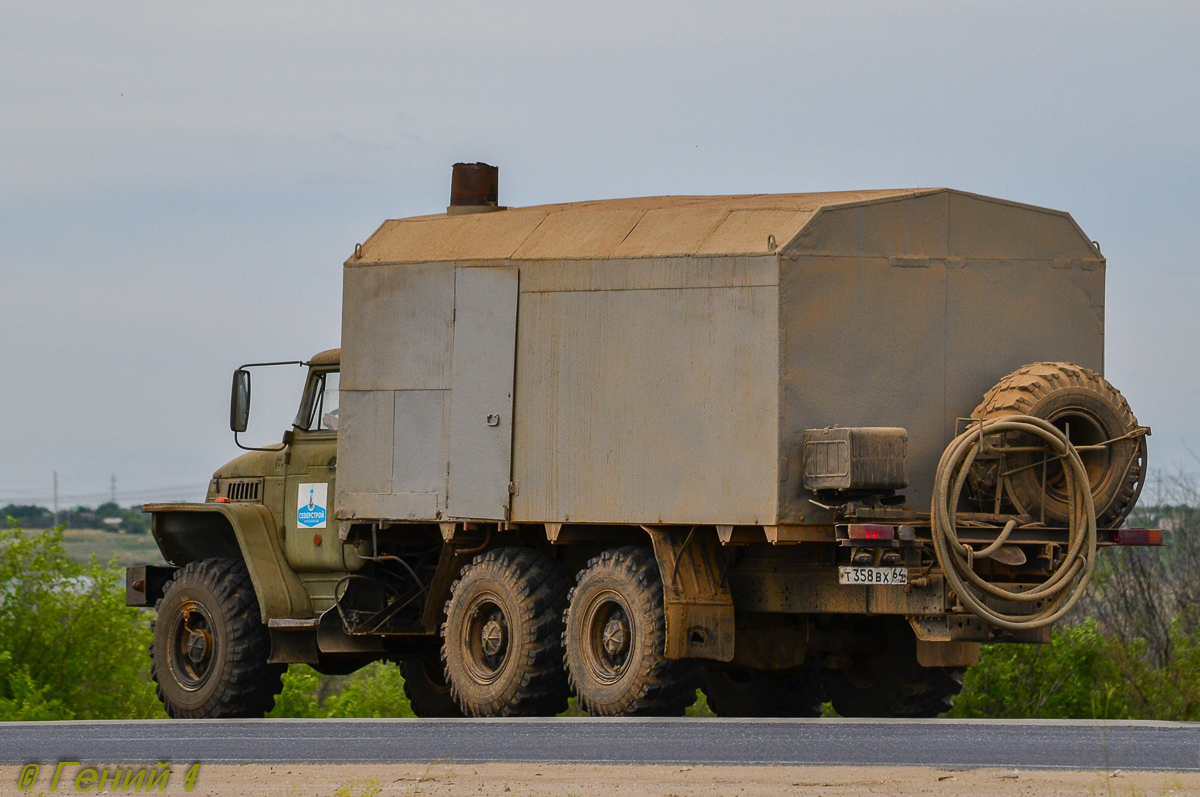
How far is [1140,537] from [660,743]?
16.6 feet

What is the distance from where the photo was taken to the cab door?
716 inches

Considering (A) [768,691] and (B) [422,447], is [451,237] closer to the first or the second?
(B) [422,447]

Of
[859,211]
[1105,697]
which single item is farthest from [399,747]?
[1105,697]

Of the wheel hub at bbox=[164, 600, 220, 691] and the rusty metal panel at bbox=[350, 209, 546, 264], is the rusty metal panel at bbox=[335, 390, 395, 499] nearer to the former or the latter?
the rusty metal panel at bbox=[350, 209, 546, 264]

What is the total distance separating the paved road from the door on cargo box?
87.9 inches

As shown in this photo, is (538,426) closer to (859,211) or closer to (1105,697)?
(859,211)

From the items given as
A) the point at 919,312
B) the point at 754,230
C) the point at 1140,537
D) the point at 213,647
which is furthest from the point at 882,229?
the point at 213,647

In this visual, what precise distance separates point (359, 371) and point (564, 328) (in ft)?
8.09

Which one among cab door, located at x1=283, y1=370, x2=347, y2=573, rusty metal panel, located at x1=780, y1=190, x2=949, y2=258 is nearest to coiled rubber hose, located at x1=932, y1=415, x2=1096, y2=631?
rusty metal panel, located at x1=780, y1=190, x2=949, y2=258

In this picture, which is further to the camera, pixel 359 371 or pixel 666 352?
pixel 359 371

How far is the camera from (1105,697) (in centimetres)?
2098

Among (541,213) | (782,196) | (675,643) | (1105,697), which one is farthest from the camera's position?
(1105,697)

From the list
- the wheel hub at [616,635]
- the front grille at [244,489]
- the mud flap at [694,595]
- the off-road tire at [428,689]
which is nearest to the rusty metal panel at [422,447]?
the wheel hub at [616,635]

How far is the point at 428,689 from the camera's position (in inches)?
785
